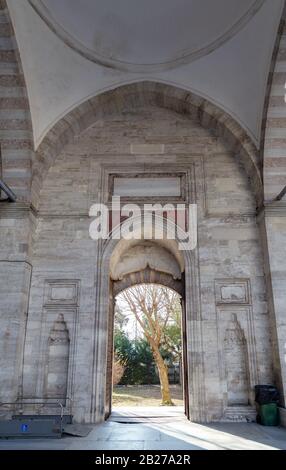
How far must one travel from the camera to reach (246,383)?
7.15m

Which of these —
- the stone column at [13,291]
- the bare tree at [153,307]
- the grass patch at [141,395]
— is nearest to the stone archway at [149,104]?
the stone column at [13,291]

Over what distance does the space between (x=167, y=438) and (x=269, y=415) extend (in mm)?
2306

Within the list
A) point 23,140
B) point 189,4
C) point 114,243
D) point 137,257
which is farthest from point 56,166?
point 189,4

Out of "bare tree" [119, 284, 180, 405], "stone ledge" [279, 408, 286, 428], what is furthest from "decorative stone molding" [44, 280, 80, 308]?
"bare tree" [119, 284, 180, 405]

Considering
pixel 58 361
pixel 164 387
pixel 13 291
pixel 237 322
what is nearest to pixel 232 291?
pixel 237 322

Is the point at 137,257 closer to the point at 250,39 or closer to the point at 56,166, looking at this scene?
the point at 56,166

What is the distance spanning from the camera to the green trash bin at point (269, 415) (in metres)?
6.53

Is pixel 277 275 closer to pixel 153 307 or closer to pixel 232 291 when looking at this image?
pixel 232 291

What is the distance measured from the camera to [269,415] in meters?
6.56

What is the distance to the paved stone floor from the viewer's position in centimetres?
498

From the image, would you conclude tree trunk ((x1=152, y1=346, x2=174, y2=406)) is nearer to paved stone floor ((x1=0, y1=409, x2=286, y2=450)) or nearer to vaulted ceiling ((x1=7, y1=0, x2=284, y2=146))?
paved stone floor ((x1=0, y1=409, x2=286, y2=450))

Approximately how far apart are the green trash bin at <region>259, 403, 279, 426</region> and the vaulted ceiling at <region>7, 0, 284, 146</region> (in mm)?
5913

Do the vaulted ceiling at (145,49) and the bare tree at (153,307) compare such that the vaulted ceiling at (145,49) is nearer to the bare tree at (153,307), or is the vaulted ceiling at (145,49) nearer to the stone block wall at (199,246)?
the stone block wall at (199,246)
